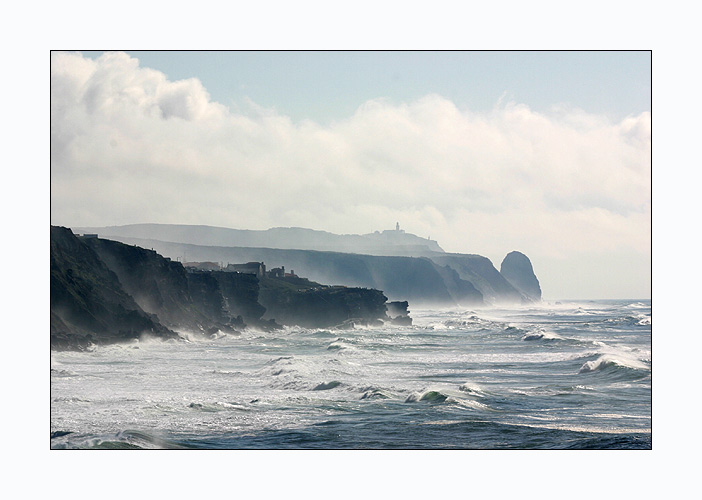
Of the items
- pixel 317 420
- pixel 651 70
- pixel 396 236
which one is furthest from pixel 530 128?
pixel 317 420

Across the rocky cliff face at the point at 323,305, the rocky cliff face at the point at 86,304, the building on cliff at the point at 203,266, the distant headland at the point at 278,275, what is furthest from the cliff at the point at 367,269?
the rocky cliff face at the point at 86,304

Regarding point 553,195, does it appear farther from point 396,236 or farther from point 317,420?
point 317,420

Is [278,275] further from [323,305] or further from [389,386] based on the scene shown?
[389,386]

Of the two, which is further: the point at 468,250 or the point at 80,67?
the point at 468,250

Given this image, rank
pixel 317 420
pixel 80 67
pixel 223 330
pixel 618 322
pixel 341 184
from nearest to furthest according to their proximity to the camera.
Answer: pixel 317 420 < pixel 80 67 < pixel 341 184 < pixel 618 322 < pixel 223 330

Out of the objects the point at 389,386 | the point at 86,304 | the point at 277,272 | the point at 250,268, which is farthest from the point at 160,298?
the point at 389,386

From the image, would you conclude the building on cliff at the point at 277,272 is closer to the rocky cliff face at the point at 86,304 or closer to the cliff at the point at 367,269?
the cliff at the point at 367,269
